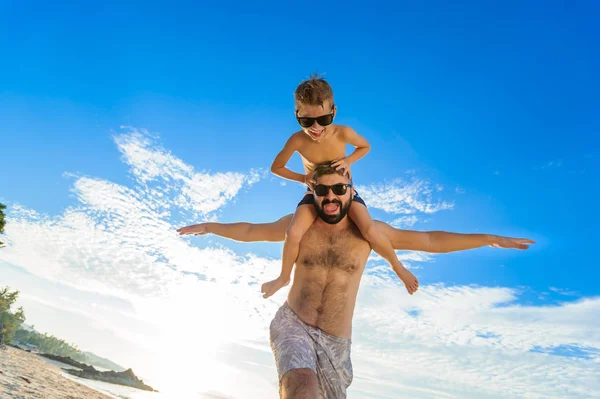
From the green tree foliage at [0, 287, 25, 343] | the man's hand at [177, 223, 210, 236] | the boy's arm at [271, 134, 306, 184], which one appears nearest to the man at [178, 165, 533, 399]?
the boy's arm at [271, 134, 306, 184]

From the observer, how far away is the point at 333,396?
5773 mm

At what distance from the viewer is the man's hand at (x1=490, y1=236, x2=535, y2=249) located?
7.02 meters

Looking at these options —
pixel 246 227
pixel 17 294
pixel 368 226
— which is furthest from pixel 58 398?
pixel 17 294

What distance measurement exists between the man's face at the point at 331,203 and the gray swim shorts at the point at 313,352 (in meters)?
1.33

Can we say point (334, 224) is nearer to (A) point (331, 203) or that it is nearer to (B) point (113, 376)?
(A) point (331, 203)

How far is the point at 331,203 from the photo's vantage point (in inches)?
249

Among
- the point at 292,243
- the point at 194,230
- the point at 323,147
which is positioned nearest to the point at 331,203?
the point at 292,243

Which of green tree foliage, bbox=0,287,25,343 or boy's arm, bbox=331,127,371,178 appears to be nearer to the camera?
boy's arm, bbox=331,127,371,178

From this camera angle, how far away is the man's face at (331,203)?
634cm

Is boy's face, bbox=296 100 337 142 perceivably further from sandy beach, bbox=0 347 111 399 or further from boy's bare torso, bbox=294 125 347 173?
sandy beach, bbox=0 347 111 399

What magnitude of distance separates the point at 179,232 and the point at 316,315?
286cm

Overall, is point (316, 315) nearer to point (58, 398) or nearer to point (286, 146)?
point (286, 146)

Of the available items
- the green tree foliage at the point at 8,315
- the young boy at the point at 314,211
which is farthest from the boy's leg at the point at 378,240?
the green tree foliage at the point at 8,315

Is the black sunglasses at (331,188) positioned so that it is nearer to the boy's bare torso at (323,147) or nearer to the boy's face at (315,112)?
the boy's face at (315,112)
